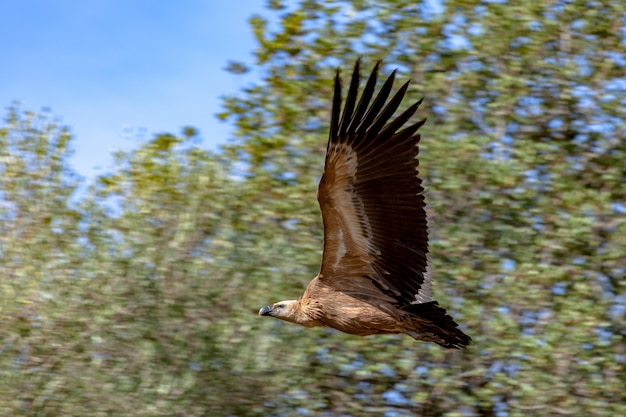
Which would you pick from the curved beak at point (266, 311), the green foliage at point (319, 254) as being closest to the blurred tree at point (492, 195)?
the green foliage at point (319, 254)

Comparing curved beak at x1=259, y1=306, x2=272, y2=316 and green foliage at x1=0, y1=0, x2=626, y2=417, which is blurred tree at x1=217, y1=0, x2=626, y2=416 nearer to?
green foliage at x1=0, y1=0, x2=626, y2=417

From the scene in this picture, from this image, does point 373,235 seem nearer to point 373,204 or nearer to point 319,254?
point 373,204

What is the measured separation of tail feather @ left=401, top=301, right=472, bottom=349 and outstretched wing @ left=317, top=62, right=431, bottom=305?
0.63 ft

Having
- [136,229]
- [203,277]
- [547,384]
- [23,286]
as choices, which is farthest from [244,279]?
[547,384]

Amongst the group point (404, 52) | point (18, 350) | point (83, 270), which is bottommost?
point (18, 350)

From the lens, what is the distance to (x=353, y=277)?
7.28 m

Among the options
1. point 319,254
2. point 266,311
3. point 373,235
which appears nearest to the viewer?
point 373,235

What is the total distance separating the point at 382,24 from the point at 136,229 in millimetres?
3139

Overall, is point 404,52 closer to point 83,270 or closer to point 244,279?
point 244,279

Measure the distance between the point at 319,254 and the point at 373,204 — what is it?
3148mm

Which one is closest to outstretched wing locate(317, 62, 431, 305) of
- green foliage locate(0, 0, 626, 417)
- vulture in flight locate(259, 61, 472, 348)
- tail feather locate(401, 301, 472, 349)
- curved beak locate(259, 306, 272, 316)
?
vulture in flight locate(259, 61, 472, 348)

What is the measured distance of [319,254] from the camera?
33.1ft

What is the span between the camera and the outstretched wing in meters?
6.83

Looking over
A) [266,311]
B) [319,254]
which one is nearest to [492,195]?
[319,254]
